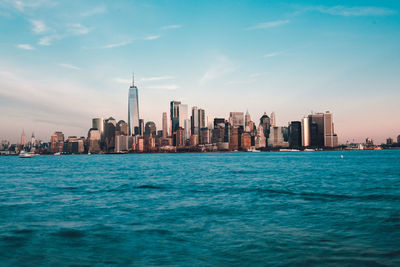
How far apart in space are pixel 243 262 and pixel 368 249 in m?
6.44

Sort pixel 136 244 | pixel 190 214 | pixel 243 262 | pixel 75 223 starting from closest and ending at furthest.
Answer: pixel 243 262 → pixel 136 244 → pixel 75 223 → pixel 190 214

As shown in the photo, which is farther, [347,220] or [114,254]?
[347,220]

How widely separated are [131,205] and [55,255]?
13187 millimetres

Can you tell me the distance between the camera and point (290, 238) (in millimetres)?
→ 16438

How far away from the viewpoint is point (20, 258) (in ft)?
47.4

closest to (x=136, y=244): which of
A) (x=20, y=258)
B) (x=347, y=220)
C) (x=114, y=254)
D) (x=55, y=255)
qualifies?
A: (x=114, y=254)

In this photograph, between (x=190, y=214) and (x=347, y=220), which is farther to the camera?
(x=190, y=214)

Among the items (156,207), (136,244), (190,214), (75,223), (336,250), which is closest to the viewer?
(336,250)

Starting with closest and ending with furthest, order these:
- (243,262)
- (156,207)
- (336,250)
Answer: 1. (243,262)
2. (336,250)
3. (156,207)

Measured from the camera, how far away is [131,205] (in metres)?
27.8

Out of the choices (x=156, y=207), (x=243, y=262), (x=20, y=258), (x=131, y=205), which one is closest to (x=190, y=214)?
(x=156, y=207)

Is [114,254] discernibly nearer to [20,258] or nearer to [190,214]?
[20,258]

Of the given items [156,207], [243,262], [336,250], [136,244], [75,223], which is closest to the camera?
[243,262]

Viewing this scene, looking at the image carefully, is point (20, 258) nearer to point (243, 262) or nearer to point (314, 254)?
point (243, 262)
